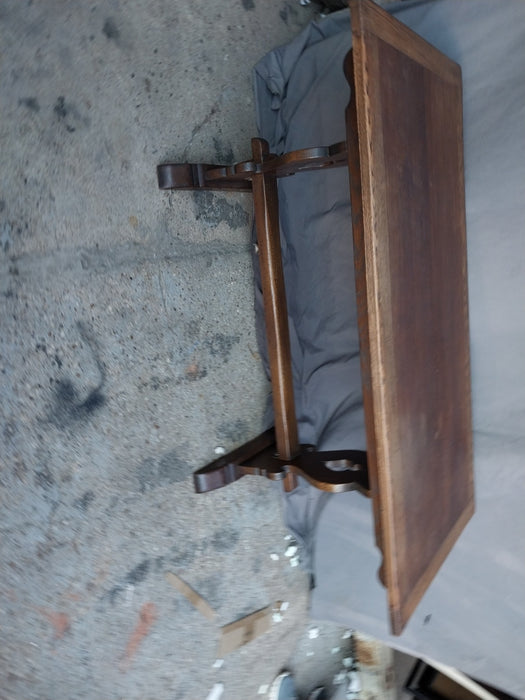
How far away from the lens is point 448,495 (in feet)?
3.71

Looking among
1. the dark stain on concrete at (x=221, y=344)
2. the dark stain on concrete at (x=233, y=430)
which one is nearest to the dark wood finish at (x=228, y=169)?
the dark stain on concrete at (x=221, y=344)

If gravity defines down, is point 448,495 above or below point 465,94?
below

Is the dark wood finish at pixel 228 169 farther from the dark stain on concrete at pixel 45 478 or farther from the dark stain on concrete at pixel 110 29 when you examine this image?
the dark stain on concrete at pixel 45 478

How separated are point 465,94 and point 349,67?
484 mm

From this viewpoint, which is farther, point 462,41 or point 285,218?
point 285,218

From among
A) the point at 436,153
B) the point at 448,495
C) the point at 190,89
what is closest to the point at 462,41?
the point at 436,153

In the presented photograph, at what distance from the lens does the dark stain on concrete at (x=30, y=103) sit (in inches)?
34.8

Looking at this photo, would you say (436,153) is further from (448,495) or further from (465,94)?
(448,495)

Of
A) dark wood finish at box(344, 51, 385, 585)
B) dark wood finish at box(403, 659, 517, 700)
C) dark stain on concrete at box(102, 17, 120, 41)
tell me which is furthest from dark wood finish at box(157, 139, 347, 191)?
dark wood finish at box(403, 659, 517, 700)

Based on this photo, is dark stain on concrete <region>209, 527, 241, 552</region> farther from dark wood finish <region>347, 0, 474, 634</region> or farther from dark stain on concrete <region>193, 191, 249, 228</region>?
dark stain on concrete <region>193, 191, 249, 228</region>

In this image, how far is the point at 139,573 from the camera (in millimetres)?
1154

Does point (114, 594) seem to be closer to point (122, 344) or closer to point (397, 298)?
point (122, 344)

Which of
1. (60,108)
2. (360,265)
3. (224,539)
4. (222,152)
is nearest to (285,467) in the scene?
(224,539)

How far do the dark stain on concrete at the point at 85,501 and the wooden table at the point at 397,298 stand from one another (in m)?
0.27
